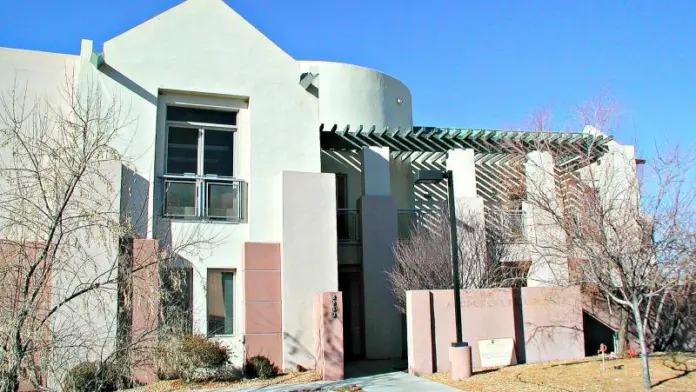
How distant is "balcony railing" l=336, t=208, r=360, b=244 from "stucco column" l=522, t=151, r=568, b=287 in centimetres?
464

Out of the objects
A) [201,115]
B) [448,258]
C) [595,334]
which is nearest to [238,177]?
[201,115]

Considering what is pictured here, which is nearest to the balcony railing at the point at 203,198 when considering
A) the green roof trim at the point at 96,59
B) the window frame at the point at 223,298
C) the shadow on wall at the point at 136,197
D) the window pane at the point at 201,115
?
the shadow on wall at the point at 136,197

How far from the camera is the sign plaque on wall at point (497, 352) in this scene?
1517 centimetres

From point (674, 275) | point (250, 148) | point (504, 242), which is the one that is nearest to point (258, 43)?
point (250, 148)

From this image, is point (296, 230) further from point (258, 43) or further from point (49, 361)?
point (49, 361)

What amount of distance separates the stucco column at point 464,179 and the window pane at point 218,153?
646 centimetres

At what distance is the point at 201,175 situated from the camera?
1578 cm

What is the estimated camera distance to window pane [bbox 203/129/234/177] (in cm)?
1611

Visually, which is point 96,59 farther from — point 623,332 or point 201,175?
point 623,332

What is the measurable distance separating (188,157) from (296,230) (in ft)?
10.4

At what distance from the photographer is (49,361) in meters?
8.66

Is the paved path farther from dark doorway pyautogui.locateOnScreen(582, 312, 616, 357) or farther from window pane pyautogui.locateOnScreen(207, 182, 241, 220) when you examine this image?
dark doorway pyautogui.locateOnScreen(582, 312, 616, 357)

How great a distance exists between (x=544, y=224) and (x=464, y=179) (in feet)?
12.9

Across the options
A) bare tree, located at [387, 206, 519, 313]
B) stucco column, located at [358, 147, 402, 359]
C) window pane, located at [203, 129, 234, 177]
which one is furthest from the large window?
bare tree, located at [387, 206, 519, 313]
